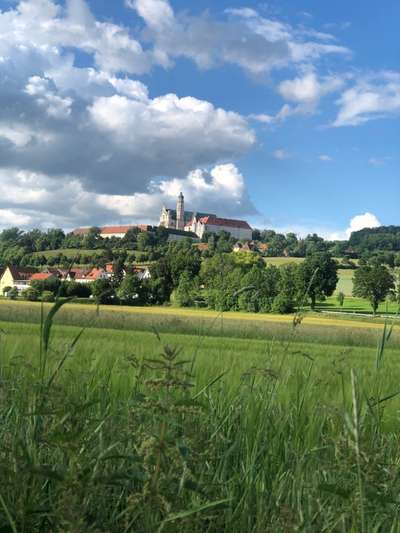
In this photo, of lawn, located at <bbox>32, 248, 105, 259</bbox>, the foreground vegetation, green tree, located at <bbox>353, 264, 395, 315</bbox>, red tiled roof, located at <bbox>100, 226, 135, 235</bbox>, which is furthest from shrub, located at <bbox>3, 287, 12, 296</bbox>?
red tiled roof, located at <bbox>100, 226, 135, 235</bbox>

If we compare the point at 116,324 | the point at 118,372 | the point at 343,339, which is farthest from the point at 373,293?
the point at 118,372

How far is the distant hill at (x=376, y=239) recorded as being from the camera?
430 ft

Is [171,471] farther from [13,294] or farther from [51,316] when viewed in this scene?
[13,294]

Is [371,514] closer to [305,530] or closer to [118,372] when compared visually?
[305,530]

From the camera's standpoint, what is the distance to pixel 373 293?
256 ft

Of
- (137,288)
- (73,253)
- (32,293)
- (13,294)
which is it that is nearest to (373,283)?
(137,288)

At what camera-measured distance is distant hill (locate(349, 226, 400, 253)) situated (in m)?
131

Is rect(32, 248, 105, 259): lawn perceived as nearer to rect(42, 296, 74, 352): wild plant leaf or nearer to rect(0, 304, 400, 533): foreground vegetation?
rect(42, 296, 74, 352): wild plant leaf

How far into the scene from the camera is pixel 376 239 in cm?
13725

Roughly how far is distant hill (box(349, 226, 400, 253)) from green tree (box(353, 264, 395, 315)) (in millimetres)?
48305

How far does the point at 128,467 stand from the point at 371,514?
735mm

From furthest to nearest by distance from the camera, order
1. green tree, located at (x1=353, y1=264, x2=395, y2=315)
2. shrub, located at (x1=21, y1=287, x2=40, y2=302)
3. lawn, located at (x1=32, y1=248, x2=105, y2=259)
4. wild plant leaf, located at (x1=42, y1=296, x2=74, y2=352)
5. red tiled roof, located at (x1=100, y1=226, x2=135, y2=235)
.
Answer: red tiled roof, located at (x1=100, y1=226, x2=135, y2=235), green tree, located at (x1=353, y1=264, x2=395, y2=315), lawn, located at (x1=32, y1=248, x2=105, y2=259), shrub, located at (x1=21, y1=287, x2=40, y2=302), wild plant leaf, located at (x1=42, y1=296, x2=74, y2=352)

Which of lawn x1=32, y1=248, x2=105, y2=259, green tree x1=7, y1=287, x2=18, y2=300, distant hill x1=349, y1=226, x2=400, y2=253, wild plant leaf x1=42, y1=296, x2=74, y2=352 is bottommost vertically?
green tree x1=7, y1=287, x2=18, y2=300

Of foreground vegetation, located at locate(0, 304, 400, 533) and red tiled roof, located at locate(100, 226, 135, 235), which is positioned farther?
red tiled roof, located at locate(100, 226, 135, 235)
